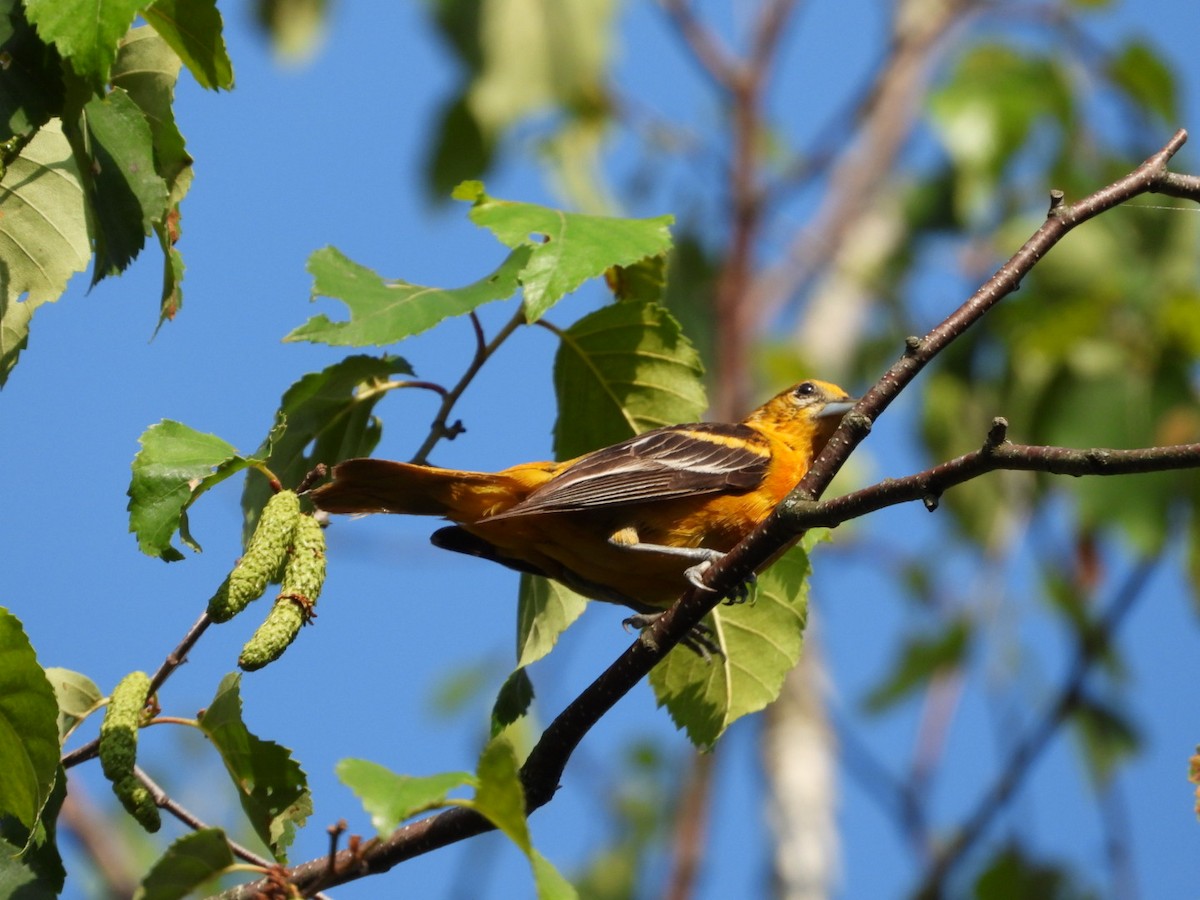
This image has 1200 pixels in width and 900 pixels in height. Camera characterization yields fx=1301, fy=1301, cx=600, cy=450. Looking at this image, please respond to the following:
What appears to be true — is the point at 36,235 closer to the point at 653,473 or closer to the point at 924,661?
the point at 653,473

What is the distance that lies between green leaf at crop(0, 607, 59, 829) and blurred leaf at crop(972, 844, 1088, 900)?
6254 millimetres

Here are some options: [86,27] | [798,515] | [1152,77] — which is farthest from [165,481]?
[1152,77]

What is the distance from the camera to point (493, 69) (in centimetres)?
605

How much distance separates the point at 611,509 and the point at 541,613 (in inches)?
25.7

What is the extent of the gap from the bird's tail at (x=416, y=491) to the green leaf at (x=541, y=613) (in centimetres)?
35

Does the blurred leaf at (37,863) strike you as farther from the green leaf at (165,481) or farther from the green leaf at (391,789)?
the green leaf at (391,789)

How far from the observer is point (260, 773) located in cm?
259

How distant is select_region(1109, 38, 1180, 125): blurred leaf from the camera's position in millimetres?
7062

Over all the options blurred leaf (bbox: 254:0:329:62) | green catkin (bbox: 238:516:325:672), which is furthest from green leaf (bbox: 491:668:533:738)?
blurred leaf (bbox: 254:0:329:62)

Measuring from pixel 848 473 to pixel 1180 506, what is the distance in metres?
4.21

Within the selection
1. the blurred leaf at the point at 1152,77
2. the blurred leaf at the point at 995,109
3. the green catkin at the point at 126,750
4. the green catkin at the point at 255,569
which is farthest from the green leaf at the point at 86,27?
the blurred leaf at the point at 1152,77

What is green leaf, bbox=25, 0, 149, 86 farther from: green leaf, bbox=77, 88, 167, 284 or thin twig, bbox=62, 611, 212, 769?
thin twig, bbox=62, 611, 212, 769

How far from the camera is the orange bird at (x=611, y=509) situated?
374 cm

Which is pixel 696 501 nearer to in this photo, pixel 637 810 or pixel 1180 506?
pixel 1180 506
